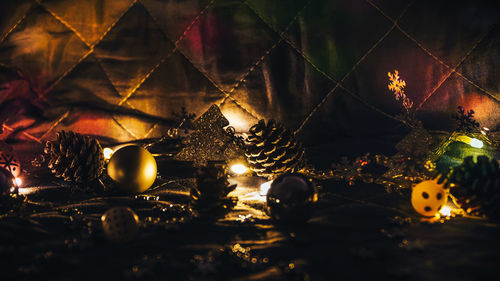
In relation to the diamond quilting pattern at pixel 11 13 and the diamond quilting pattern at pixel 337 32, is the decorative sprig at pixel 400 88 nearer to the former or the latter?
the diamond quilting pattern at pixel 337 32

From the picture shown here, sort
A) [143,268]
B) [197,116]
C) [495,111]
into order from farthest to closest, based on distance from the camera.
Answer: [197,116] < [495,111] < [143,268]

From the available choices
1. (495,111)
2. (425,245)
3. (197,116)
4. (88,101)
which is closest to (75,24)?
(88,101)

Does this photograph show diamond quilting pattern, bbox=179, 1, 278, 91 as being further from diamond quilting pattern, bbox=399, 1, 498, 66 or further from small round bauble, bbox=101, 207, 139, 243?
small round bauble, bbox=101, 207, 139, 243

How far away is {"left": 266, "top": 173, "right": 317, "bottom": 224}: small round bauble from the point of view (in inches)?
35.7

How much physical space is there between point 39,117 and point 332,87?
1.10 meters

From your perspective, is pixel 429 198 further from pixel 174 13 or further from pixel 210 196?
pixel 174 13

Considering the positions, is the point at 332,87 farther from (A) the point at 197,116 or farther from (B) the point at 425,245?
(B) the point at 425,245

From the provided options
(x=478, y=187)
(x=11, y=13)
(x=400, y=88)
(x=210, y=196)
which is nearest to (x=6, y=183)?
(x=210, y=196)

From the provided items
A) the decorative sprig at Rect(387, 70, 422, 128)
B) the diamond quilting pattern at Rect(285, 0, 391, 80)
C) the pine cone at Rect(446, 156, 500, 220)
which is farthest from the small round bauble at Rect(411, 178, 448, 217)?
the diamond quilting pattern at Rect(285, 0, 391, 80)

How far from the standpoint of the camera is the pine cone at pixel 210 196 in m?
0.99

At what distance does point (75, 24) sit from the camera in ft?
5.27

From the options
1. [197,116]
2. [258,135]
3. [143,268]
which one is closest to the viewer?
[143,268]

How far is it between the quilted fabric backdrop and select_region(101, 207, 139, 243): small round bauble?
807mm

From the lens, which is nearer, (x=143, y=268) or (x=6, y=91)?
(x=143, y=268)
